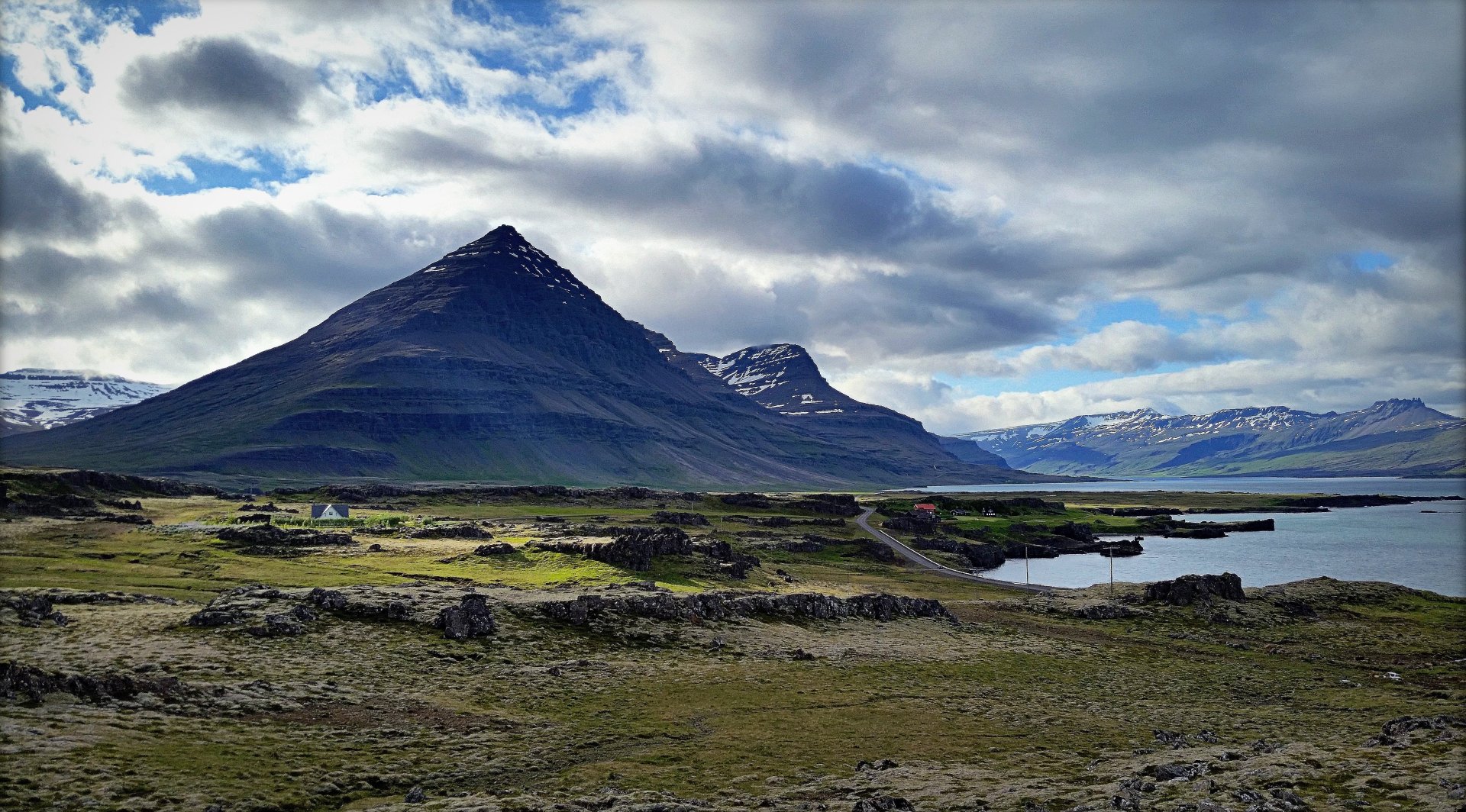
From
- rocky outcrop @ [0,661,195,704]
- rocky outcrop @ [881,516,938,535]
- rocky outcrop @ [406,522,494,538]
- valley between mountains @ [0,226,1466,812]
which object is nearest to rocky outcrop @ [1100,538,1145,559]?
rocky outcrop @ [881,516,938,535]

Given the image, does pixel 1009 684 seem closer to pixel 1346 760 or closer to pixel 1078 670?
pixel 1078 670

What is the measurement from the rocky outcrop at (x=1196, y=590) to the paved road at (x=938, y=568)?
16.9 m

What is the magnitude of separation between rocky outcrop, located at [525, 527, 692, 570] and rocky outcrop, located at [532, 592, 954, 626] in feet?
73.9

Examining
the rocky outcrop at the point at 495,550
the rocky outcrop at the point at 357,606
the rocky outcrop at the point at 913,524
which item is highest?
the rocky outcrop at the point at 357,606

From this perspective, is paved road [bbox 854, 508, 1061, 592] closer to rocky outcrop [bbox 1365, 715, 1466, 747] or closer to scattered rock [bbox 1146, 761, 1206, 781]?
rocky outcrop [bbox 1365, 715, 1466, 747]

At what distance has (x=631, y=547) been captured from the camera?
100 meters

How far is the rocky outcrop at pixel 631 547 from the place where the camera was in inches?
3880

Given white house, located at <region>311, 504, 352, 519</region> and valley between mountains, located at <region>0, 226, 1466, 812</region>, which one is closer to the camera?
valley between mountains, located at <region>0, 226, 1466, 812</region>

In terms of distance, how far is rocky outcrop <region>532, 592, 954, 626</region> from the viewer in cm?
6562

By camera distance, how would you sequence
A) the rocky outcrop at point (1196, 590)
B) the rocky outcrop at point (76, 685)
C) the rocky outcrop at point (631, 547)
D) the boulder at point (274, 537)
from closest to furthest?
the rocky outcrop at point (76, 685) < the rocky outcrop at point (1196, 590) < the rocky outcrop at point (631, 547) < the boulder at point (274, 537)

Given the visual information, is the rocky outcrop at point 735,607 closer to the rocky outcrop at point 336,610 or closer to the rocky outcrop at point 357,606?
the rocky outcrop at point 336,610

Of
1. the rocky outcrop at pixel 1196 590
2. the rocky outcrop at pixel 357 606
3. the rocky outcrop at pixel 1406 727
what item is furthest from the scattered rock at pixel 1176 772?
the rocky outcrop at pixel 1196 590

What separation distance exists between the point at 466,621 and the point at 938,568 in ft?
298

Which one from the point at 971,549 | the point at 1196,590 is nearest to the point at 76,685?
the point at 1196,590
